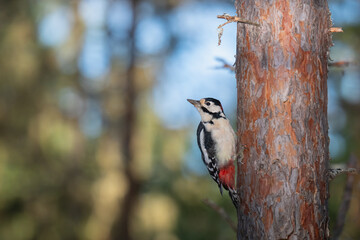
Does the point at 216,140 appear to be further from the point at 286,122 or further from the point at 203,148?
the point at 286,122

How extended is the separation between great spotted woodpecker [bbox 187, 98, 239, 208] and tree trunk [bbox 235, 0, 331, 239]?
84 cm

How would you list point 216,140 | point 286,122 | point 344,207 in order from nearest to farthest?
point 286,122
point 344,207
point 216,140

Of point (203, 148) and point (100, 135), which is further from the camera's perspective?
point (100, 135)

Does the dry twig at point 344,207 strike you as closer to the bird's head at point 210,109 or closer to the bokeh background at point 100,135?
the bird's head at point 210,109

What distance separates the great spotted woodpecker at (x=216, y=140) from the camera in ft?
9.98

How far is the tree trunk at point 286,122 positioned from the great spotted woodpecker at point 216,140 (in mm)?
835

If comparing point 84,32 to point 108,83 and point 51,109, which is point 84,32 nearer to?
point 108,83

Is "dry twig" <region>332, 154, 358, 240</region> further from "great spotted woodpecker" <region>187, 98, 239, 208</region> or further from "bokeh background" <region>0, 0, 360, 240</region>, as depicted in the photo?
"bokeh background" <region>0, 0, 360, 240</region>

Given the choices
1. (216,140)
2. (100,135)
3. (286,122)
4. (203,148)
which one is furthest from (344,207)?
(100,135)

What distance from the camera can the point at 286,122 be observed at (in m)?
2.06

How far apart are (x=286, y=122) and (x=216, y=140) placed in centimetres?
113

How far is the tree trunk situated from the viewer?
80.0 inches

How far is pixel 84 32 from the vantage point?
950 cm

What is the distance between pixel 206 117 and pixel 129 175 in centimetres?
528
